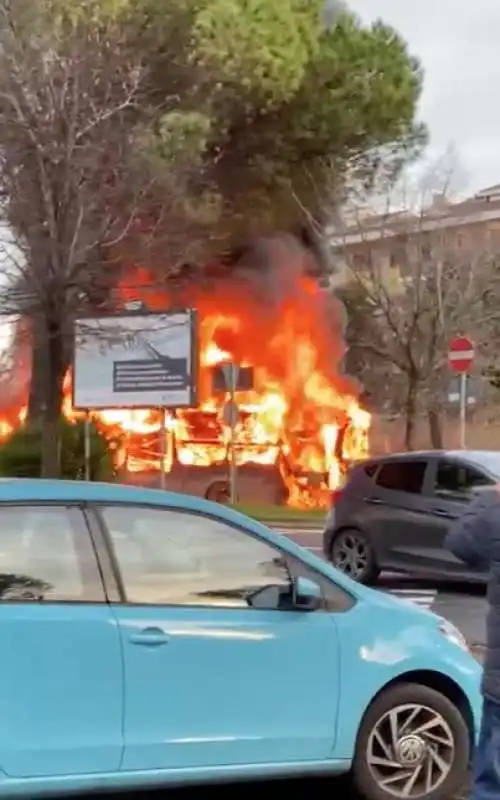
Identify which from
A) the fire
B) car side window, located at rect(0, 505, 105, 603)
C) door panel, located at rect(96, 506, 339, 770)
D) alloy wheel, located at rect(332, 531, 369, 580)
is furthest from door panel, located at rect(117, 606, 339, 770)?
the fire

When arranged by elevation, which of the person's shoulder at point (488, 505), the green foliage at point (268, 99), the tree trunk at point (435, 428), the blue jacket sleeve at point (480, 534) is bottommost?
the blue jacket sleeve at point (480, 534)

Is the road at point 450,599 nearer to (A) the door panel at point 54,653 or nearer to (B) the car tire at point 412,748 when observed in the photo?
(B) the car tire at point 412,748

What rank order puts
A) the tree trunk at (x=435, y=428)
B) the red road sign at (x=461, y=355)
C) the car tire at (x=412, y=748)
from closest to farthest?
the car tire at (x=412, y=748) → the red road sign at (x=461, y=355) → the tree trunk at (x=435, y=428)

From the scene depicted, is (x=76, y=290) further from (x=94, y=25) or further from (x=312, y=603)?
(x=312, y=603)

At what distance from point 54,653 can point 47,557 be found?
1.37ft

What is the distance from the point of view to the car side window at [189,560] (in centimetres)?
575

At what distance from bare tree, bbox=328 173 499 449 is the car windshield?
2275 cm

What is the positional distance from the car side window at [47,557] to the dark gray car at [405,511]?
792 centimetres

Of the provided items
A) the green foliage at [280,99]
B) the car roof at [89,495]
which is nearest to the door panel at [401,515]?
the car roof at [89,495]

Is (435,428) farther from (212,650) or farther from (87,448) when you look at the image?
(212,650)

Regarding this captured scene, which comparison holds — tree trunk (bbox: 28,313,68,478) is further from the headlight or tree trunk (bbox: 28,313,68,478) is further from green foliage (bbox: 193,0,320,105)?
the headlight

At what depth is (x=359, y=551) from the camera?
14.8 m

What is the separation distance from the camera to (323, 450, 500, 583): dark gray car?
13688 millimetres

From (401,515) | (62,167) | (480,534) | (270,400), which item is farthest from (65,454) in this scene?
(480,534)
